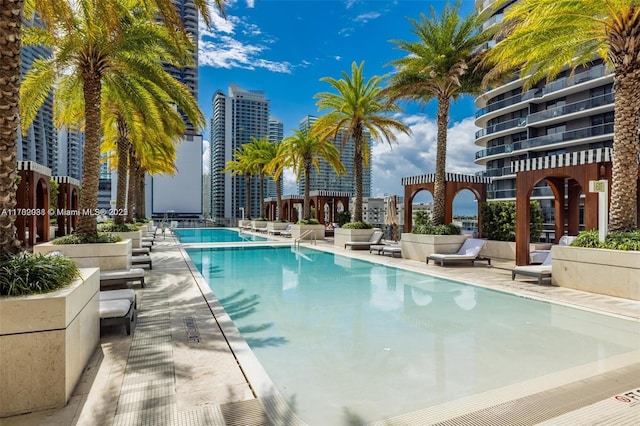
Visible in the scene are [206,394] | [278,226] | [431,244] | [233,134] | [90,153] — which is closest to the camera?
[206,394]

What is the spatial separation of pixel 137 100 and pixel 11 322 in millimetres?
9877

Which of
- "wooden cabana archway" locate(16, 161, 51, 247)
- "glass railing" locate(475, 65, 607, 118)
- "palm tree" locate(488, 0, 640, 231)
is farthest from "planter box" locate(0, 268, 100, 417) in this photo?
"glass railing" locate(475, 65, 607, 118)

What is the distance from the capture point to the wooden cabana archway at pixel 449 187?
1705 cm

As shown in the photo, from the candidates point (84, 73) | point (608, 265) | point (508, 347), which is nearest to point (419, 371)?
point (508, 347)

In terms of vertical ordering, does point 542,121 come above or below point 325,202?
above

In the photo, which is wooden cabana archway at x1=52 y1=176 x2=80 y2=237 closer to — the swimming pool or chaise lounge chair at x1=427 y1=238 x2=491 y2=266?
the swimming pool

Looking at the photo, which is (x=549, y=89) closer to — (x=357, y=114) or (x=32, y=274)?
(x=357, y=114)

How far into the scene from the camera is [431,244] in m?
14.2

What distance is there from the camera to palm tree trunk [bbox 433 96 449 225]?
1563cm

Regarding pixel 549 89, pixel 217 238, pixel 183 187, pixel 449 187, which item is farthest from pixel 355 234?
pixel 183 187

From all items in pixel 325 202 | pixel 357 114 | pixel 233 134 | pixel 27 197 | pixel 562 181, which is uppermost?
pixel 233 134

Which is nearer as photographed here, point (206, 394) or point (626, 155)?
point (206, 394)

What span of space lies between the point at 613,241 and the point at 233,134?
7570 centimetres

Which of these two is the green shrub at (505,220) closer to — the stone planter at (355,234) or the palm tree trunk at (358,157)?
the stone planter at (355,234)
